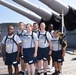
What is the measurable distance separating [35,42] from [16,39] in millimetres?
543

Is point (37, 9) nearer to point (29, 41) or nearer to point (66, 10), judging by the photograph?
point (66, 10)

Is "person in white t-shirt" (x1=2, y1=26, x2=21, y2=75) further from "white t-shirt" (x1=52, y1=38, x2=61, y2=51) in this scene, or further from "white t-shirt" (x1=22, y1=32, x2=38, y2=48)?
"white t-shirt" (x1=52, y1=38, x2=61, y2=51)

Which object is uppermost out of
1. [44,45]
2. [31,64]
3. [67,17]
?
[67,17]

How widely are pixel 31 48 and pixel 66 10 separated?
30.1 feet

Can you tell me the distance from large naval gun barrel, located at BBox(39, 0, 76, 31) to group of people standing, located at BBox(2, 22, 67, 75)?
7.16m

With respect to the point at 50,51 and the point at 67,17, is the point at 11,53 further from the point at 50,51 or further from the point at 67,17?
the point at 67,17

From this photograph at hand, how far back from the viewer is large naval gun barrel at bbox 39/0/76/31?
1465 cm

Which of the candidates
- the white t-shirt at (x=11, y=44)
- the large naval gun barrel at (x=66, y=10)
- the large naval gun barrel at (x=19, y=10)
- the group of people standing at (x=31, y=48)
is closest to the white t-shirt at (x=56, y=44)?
the group of people standing at (x=31, y=48)

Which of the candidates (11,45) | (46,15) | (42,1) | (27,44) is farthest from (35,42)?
(46,15)

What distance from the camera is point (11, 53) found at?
22.0ft

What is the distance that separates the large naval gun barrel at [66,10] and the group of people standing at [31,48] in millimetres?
7163

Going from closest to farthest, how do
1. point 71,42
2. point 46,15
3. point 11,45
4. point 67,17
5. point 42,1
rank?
point 11,45 < point 42,1 < point 67,17 < point 46,15 < point 71,42

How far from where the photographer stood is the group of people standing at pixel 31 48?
264 inches

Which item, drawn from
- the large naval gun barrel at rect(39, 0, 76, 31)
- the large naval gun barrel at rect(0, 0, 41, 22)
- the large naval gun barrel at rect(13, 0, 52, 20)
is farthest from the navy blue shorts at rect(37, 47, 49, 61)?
the large naval gun barrel at rect(0, 0, 41, 22)
